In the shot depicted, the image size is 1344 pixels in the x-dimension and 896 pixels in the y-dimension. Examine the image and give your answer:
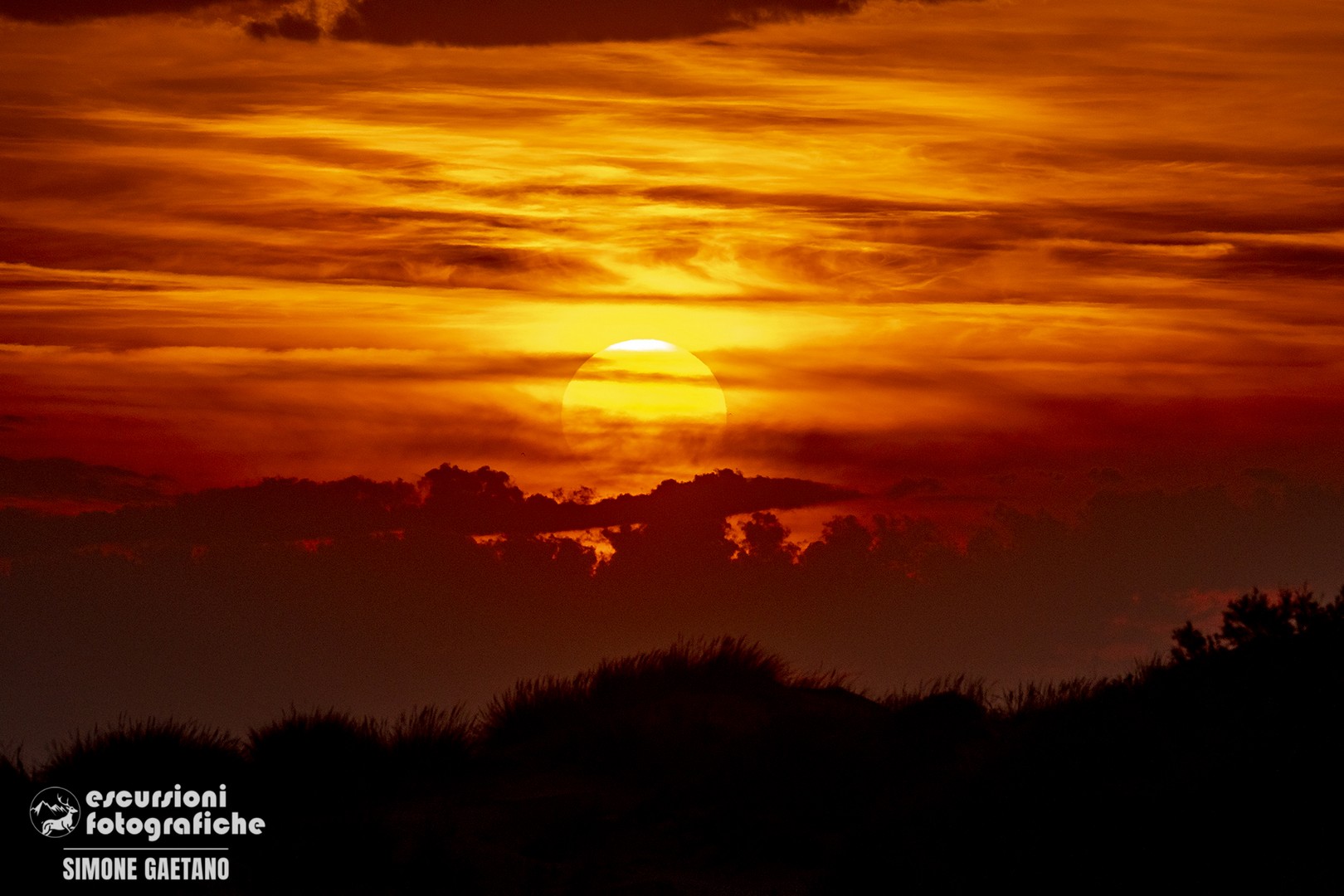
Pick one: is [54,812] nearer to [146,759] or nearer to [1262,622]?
[146,759]

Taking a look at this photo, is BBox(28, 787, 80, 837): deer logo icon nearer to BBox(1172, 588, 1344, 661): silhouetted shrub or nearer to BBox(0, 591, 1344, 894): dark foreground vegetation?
BBox(0, 591, 1344, 894): dark foreground vegetation

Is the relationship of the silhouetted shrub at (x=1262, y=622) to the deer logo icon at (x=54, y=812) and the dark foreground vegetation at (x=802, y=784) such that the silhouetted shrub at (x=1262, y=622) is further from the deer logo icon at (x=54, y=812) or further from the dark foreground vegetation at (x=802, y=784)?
the deer logo icon at (x=54, y=812)

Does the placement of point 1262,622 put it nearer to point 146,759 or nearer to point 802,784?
point 802,784

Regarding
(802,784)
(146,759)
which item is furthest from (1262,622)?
(146,759)

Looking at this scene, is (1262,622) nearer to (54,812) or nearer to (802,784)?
(802,784)

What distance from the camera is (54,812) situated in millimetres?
14141

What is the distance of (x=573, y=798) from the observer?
14.7 metres

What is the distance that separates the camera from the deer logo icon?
1374 cm

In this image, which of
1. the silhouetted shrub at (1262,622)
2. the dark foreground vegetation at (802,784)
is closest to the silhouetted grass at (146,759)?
the dark foreground vegetation at (802,784)

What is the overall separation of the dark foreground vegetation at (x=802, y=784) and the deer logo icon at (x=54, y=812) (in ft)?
0.50

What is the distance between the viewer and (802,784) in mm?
14148

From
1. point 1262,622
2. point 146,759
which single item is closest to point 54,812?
point 146,759

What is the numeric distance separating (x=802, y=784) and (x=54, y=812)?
7.40 m

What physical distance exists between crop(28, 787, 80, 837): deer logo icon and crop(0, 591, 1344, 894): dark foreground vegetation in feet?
0.50
